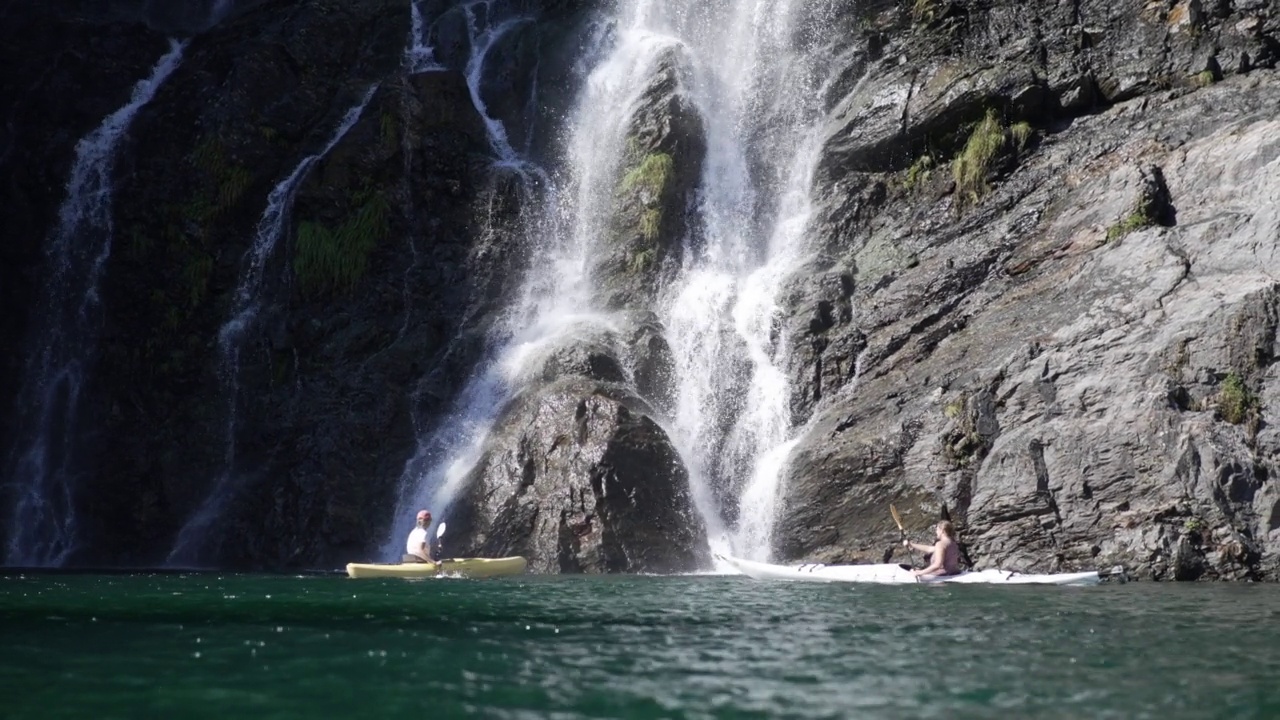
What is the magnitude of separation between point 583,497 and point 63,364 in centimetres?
1366

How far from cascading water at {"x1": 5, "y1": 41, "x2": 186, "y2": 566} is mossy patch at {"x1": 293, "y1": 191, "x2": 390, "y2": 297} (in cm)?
496

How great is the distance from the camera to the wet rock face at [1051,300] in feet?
45.2

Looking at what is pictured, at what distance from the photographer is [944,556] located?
550 inches

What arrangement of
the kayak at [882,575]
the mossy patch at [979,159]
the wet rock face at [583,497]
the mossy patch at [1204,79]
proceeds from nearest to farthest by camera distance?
the kayak at [882,575], the wet rock face at [583,497], the mossy patch at [1204,79], the mossy patch at [979,159]

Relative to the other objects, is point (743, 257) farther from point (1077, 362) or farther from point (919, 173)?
point (1077, 362)

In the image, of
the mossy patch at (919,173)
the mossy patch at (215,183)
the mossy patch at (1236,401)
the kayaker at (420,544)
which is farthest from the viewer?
the mossy patch at (215,183)

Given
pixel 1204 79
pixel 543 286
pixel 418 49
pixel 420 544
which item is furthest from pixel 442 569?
pixel 418 49

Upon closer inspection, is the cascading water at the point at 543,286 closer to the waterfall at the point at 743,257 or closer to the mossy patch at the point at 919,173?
the waterfall at the point at 743,257

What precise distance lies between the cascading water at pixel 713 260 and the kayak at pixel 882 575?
187cm

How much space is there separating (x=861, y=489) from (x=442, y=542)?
715cm

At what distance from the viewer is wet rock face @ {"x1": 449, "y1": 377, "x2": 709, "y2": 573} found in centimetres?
1714

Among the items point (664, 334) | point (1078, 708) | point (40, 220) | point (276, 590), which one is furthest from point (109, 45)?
point (1078, 708)

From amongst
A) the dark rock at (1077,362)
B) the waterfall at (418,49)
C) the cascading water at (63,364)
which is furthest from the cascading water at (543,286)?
the cascading water at (63,364)

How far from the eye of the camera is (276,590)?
13.5 metres
